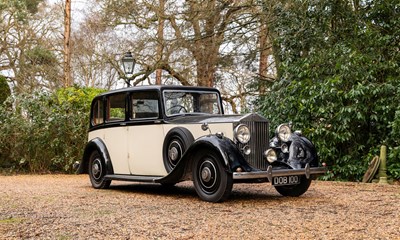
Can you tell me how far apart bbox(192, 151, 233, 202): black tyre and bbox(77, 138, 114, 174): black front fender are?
2.12 m

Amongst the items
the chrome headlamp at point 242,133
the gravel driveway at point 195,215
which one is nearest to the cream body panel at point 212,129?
the chrome headlamp at point 242,133

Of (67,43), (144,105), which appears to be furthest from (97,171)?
(67,43)

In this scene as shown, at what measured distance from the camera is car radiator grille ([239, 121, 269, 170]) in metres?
6.24

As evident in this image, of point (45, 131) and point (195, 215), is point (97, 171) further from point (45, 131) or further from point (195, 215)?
point (45, 131)

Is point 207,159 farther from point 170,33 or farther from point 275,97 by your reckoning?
point 170,33

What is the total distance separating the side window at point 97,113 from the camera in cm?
839

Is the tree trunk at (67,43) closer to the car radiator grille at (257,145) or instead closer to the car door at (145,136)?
the car door at (145,136)

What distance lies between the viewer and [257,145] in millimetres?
6297

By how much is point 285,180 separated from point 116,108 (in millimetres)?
3281

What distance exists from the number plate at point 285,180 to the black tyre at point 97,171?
316 centimetres

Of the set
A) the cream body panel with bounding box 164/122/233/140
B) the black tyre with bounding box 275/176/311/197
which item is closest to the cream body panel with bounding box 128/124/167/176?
the cream body panel with bounding box 164/122/233/140

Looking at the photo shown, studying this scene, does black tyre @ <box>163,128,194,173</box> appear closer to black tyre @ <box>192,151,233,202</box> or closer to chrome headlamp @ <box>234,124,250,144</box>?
black tyre @ <box>192,151,233,202</box>

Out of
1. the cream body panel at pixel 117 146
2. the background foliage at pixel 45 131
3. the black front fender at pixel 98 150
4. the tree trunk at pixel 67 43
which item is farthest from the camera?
the tree trunk at pixel 67 43

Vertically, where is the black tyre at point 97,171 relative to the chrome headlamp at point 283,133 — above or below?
below
